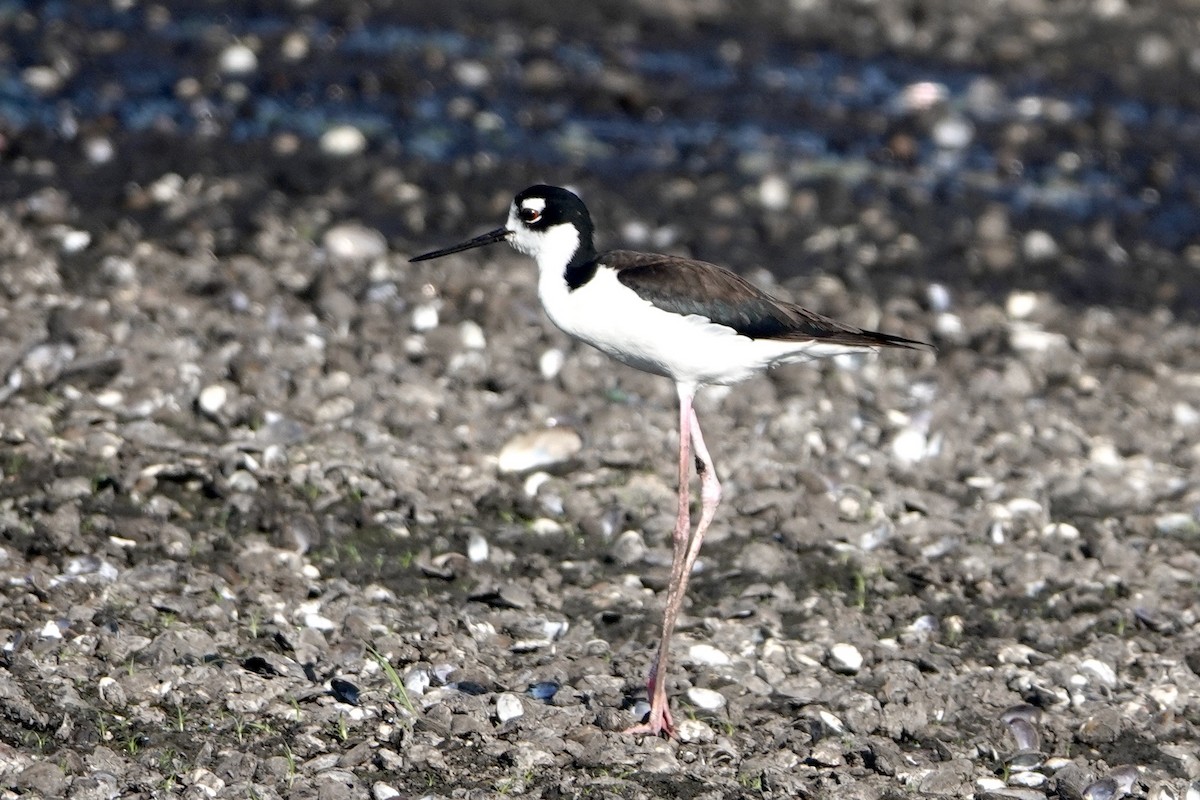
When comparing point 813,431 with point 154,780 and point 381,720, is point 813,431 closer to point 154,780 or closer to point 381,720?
point 381,720

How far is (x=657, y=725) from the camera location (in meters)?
6.07

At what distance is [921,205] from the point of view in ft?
40.2

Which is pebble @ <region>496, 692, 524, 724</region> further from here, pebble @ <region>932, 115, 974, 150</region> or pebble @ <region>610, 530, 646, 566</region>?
pebble @ <region>932, 115, 974, 150</region>

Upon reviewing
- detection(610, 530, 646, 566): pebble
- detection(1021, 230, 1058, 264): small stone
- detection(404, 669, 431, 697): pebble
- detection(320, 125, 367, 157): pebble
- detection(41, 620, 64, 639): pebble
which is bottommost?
detection(1021, 230, 1058, 264): small stone

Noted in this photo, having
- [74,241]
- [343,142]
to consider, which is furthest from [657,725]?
[343,142]

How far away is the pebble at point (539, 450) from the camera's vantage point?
8234mm

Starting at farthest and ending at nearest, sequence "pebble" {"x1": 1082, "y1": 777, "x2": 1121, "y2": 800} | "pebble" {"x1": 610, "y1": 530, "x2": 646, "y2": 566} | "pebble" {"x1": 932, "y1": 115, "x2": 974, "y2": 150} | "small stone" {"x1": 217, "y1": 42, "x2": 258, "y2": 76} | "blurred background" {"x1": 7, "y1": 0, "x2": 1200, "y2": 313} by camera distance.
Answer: "pebble" {"x1": 932, "y1": 115, "x2": 974, "y2": 150}, "small stone" {"x1": 217, "y1": 42, "x2": 258, "y2": 76}, "blurred background" {"x1": 7, "y1": 0, "x2": 1200, "y2": 313}, "pebble" {"x1": 610, "y1": 530, "x2": 646, "y2": 566}, "pebble" {"x1": 1082, "y1": 777, "x2": 1121, "y2": 800}

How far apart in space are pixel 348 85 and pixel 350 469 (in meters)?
6.20

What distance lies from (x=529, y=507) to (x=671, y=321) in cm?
193

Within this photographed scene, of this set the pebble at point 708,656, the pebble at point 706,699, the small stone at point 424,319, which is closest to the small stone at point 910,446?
the pebble at point 708,656

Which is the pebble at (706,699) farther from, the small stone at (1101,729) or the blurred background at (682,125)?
the blurred background at (682,125)

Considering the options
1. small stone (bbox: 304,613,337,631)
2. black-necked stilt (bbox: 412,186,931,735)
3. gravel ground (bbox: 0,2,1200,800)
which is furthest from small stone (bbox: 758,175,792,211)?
small stone (bbox: 304,613,337,631)

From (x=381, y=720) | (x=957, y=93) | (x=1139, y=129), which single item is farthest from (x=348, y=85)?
(x=381, y=720)

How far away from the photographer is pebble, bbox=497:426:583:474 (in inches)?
324
